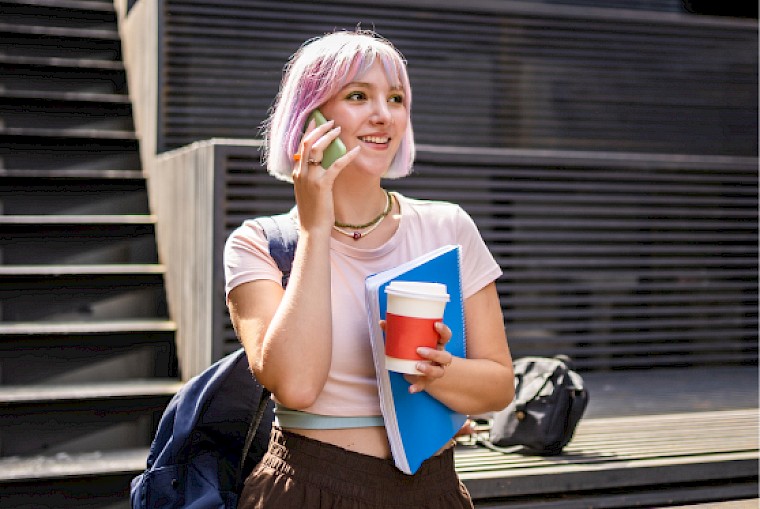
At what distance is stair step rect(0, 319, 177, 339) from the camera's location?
4793 millimetres

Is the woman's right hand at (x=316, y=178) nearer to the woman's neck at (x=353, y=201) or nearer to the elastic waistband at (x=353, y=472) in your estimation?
the woman's neck at (x=353, y=201)

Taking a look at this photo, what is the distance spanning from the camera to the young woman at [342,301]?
191cm

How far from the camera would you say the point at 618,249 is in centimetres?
615

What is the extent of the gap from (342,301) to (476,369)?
0.30 m

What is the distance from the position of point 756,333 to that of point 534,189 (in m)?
1.81

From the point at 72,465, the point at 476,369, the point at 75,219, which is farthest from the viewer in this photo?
the point at 75,219

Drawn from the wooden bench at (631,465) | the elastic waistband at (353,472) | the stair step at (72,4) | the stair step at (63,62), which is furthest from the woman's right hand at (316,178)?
the stair step at (72,4)

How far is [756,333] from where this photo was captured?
650cm

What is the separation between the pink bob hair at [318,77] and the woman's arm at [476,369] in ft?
1.52

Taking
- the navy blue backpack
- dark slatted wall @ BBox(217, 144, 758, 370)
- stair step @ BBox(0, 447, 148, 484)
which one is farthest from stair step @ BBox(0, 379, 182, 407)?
the navy blue backpack

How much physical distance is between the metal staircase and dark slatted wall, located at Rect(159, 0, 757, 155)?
1.95 ft

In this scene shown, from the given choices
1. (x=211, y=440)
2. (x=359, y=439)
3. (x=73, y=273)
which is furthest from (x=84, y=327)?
(x=359, y=439)

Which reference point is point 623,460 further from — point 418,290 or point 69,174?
point 69,174

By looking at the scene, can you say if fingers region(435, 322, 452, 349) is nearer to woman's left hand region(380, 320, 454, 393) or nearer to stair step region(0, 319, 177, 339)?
woman's left hand region(380, 320, 454, 393)
